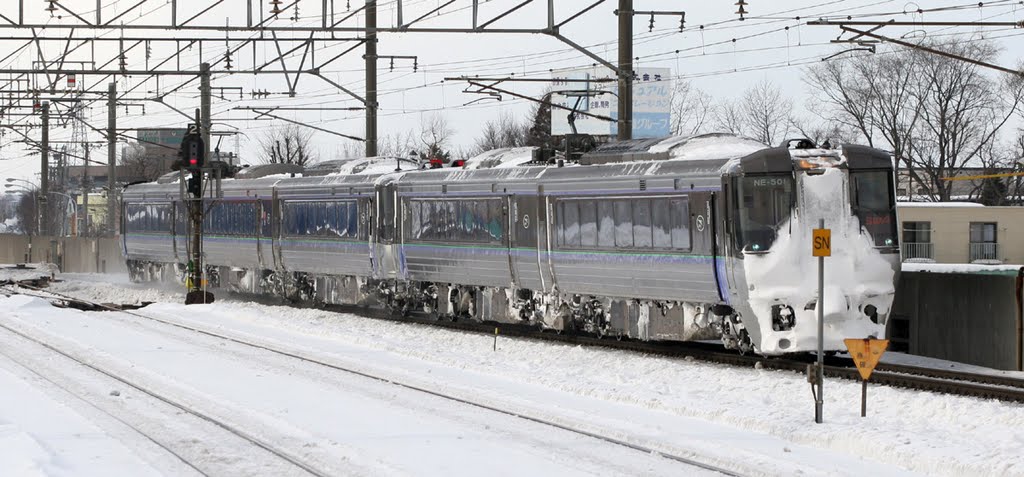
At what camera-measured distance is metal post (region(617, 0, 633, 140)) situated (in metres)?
25.3

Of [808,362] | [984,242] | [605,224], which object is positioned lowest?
[808,362]

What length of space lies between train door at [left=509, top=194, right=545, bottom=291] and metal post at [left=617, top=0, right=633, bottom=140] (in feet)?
7.00

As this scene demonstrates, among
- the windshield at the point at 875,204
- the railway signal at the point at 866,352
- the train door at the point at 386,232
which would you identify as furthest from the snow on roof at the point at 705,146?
the train door at the point at 386,232

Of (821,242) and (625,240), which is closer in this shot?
(821,242)

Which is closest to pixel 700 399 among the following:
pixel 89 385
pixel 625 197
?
pixel 625 197

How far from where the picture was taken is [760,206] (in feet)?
62.1

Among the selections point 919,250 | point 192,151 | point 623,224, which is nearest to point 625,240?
point 623,224

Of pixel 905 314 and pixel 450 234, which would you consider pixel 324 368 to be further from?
pixel 905 314

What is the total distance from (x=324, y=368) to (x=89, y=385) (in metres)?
3.18

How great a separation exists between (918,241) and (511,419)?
3979cm

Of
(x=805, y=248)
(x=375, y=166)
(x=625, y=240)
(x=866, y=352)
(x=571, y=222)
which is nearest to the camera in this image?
(x=866, y=352)

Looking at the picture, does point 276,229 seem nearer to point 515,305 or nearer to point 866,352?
point 515,305

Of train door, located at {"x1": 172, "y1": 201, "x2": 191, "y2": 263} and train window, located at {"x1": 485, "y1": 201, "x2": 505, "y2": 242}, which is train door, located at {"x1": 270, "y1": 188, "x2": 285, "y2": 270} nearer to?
train door, located at {"x1": 172, "y1": 201, "x2": 191, "y2": 263}

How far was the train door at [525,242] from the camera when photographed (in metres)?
24.1
